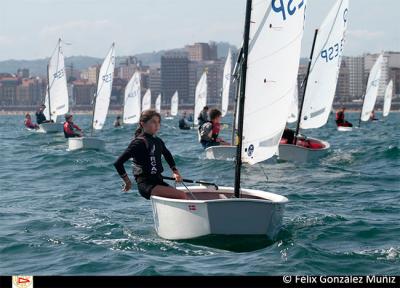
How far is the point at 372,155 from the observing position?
20.7 m

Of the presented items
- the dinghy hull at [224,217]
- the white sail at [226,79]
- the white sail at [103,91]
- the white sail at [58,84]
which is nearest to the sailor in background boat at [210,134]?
the white sail at [103,91]

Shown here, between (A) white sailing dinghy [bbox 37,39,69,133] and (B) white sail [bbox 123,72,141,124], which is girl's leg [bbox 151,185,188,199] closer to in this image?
(A) white sailing dinghy [bbox 37,39,69,133]

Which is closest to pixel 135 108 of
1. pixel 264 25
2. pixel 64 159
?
pixel 64 159

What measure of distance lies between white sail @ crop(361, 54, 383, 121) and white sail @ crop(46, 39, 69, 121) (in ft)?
58.2

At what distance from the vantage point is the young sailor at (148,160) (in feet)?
30.1

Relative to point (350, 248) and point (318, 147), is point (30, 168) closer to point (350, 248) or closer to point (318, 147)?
point (318, 147)

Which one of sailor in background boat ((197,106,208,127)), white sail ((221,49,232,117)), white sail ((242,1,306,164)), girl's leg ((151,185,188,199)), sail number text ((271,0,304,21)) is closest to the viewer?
girl's leg ((151,185,188,199))

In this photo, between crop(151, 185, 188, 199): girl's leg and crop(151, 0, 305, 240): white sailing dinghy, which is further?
crop(151, 185, 188, 199): girl's leg

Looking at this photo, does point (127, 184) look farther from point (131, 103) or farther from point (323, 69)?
point (131, 103)

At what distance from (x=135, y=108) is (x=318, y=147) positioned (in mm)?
30658

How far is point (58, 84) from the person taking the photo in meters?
38.6

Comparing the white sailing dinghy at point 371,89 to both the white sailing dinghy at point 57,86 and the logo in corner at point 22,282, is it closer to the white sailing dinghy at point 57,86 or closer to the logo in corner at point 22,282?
the white sailing dinghy at point 57,86

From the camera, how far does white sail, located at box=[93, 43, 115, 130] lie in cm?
2922

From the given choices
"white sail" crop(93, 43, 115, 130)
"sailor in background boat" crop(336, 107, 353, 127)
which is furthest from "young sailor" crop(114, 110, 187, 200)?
"sailor in background boat" crop(336, 107, 353, 127)
